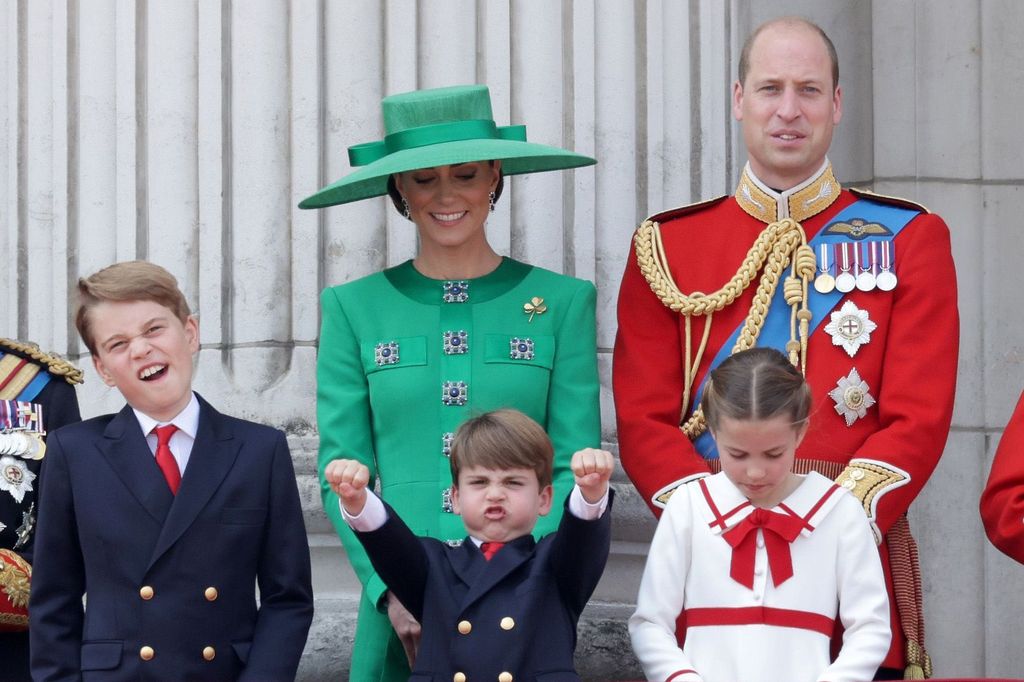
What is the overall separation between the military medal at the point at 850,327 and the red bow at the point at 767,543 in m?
0.61

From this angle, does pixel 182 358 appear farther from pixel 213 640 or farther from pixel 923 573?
pixel 923 573

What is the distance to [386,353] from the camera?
15.5 ft

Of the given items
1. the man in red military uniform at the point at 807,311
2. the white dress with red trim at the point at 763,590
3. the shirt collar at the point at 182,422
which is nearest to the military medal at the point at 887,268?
the man in red military uniform at the point at 807,311

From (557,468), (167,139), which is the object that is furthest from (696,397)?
(167,139)

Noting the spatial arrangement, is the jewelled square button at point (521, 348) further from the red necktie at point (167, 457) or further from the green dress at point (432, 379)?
the red necktie at point (167, 457)

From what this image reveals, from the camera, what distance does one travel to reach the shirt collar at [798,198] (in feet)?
15.6

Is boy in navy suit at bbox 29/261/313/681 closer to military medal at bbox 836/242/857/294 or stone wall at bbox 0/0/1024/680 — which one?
stone wall at bbox 0/0/1024/680

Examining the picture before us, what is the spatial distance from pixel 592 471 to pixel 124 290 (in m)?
1.10

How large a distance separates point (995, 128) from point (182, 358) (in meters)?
3.06

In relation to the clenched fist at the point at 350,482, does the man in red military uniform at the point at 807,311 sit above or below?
above

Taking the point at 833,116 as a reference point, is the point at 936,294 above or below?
below

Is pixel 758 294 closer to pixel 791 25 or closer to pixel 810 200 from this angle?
pixel 810 200

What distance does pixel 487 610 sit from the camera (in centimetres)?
414

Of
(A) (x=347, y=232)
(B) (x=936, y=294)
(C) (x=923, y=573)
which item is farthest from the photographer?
(C) (x=923, y=573)
